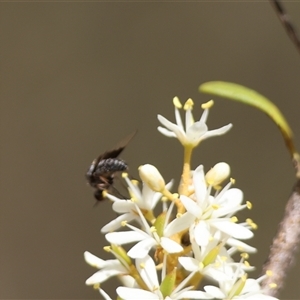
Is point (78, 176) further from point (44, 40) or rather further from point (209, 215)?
point (209, 215)

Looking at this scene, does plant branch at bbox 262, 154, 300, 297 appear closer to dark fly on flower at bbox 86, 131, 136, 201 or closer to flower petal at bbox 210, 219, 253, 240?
flower petal at bbox 210, 219, 253, 240

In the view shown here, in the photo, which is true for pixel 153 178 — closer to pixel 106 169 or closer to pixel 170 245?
pixel 170 245

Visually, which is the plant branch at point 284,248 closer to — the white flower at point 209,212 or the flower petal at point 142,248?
the white flower at point 209,212

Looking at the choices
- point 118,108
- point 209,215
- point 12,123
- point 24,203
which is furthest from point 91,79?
point 209,215

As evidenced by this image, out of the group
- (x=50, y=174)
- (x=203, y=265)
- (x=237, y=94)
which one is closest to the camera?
(x=203, y=265)

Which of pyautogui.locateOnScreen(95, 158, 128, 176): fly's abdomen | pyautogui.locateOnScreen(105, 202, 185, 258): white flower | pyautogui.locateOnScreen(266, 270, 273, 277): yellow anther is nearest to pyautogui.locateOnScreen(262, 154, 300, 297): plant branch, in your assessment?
pyautogui.locateOnScreen(266, 270, 273, 277): yellow anther

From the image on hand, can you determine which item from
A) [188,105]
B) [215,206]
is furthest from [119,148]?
[215,206]
